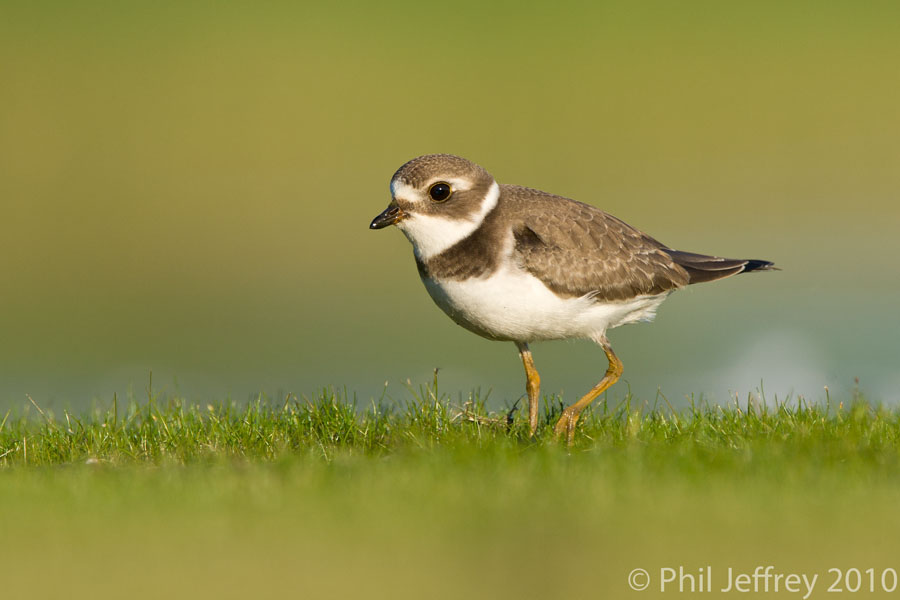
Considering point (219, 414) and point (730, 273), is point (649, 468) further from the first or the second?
point (219, 414)

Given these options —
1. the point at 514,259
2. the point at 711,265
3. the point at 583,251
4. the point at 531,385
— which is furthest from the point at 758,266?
the point at 514,259

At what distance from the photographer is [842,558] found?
6230mm

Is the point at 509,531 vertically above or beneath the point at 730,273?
beneath

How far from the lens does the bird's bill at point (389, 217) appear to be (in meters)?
8.92

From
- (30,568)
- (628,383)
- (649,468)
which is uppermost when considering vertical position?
(628,383)

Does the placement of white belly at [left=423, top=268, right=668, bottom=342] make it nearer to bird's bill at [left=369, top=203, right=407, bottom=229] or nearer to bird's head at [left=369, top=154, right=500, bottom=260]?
bird's head at [left=369, top=154, right=500, bottom=260]

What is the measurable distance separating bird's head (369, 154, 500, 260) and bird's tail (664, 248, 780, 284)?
236 cm

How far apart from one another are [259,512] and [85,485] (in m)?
1.57

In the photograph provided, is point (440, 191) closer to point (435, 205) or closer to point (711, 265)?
point (435, 205)

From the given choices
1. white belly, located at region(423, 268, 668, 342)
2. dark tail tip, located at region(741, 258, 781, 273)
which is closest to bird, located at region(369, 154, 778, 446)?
white belly, located at region(423, 268, 668, 342)

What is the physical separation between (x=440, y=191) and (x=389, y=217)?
0.50m

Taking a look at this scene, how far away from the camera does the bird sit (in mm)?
8828

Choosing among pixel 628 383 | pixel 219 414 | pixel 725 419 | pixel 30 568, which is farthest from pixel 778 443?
pixel 30 568

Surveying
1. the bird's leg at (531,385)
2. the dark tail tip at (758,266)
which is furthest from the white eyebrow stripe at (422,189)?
the dark tail tip at (758,266)
